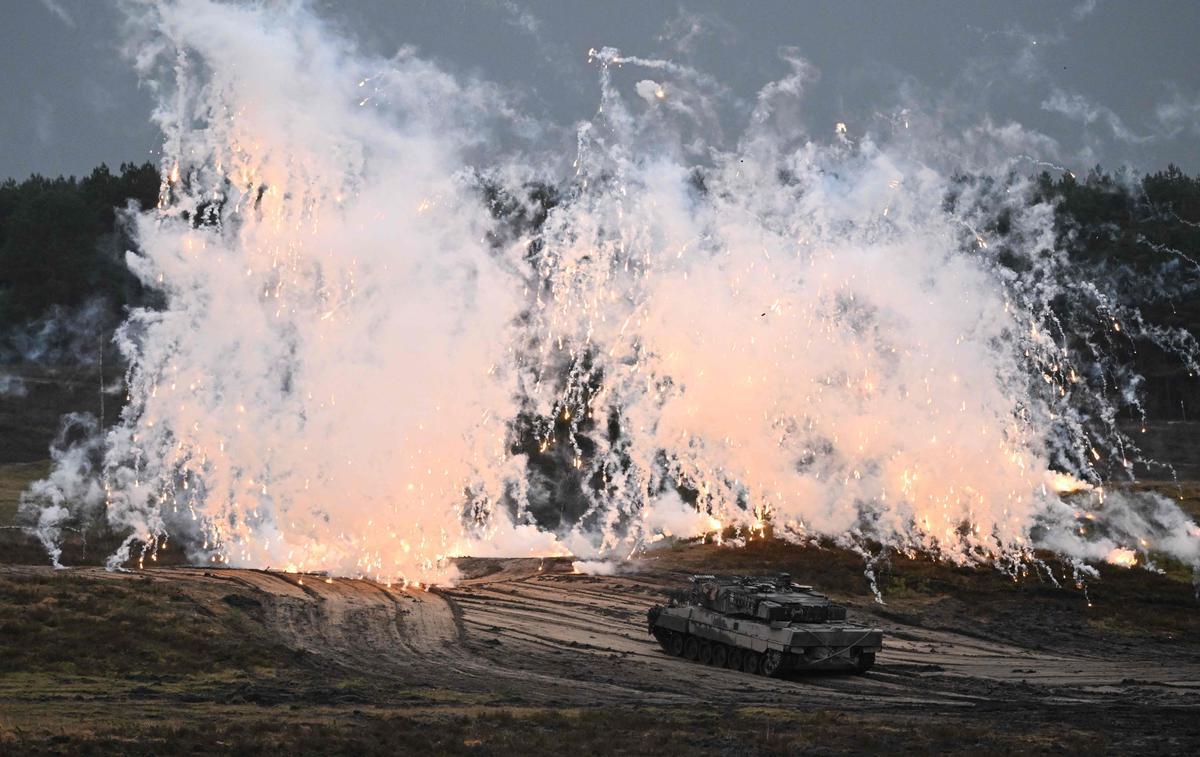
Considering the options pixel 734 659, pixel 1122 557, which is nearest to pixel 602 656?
pixel 734 659

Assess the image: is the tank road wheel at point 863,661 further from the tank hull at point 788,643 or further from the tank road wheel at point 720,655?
the tank road wheel at point 720,655

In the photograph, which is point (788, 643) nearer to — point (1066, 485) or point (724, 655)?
point (724, 655)

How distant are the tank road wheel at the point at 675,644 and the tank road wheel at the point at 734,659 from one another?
69.9 inches

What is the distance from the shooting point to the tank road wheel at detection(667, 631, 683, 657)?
111 feet

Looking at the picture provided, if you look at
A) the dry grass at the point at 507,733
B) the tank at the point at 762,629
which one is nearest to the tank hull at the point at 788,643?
the tank at the point at 762,629

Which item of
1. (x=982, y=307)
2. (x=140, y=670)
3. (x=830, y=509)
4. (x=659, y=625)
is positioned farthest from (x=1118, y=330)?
(x=140, y=670)

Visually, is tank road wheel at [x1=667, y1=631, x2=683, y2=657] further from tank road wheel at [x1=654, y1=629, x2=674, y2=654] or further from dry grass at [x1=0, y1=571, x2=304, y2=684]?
dry grass at [x1=0, y1=571, x2=304, y2=684]

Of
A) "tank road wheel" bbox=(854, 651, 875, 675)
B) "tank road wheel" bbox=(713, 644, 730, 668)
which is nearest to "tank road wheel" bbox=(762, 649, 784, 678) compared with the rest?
"tank road wheel" bbox=(713, 644, 730, 668)

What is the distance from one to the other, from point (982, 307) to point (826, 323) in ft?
20.5

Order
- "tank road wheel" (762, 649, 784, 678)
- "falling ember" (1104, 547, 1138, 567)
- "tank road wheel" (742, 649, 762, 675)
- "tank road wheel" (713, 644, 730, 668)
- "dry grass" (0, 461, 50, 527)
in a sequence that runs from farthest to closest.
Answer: "dry grass" (0, 461, 50, 527), "falling ember" (1104, 547, 1138, 567), "tank road wheel" (713, 644, 730, 668), "tank road wheel" (742, 649, 762, 675), "tank road wheel" (762, 649, 784, 678)

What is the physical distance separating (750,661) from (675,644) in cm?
301

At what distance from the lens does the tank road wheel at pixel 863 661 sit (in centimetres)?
3061

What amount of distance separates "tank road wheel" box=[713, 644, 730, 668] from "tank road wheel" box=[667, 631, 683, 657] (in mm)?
1338

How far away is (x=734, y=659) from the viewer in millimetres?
32156
